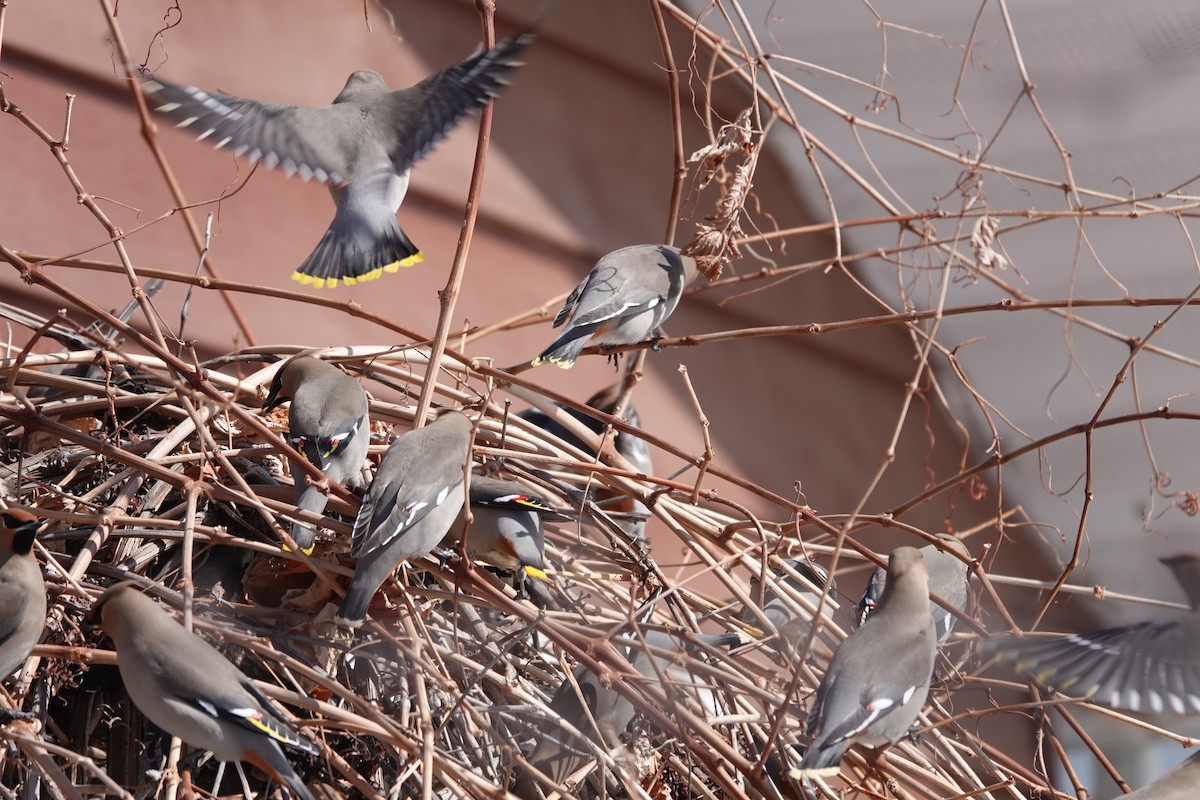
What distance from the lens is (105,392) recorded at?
113 inches

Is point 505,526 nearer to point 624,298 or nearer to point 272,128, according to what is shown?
point 624,298

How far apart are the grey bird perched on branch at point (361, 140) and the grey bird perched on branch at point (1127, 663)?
1.49 metres

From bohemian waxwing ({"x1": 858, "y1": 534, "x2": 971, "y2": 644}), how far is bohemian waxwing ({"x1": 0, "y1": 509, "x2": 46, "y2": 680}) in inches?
62.1

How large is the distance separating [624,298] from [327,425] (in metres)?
0.92

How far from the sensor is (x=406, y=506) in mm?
2395

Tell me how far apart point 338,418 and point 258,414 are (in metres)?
0.43

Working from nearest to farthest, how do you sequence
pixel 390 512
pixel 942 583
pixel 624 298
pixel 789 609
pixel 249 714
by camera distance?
pixel 249 714 < pixel 390 512 < pixel 789 609 < pixel 942 583 < pixel 624 298

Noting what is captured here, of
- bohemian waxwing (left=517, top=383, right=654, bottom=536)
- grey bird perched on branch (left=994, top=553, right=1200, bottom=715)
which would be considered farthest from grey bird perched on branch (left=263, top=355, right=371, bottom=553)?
grey bird perched on branch (left=994, top=553, right=1200, bottom=715)

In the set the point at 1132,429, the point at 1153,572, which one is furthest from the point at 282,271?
the point at 1153,572

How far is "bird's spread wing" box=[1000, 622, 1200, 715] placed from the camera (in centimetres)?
249

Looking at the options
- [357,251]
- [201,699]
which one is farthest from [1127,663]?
[357,251]

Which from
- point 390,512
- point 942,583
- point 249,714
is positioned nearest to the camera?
point 249,714

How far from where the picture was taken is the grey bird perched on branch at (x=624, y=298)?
130 inches

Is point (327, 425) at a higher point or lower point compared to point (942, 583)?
higher
